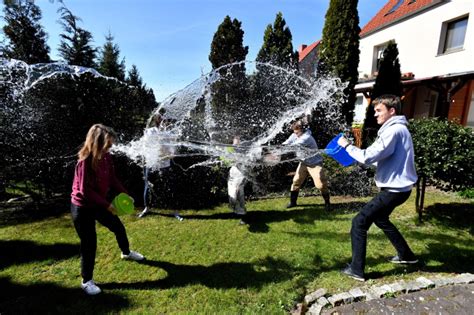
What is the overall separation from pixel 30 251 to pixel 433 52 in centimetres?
1878

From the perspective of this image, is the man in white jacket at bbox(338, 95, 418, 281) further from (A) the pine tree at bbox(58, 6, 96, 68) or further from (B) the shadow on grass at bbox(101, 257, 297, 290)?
(A) the pine tree at bbox(58, 6, 96, 68)

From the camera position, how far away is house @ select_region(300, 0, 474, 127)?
12.6 m

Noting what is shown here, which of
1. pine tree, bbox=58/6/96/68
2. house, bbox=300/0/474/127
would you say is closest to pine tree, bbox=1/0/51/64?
pine tree, bbox=58/6/96/68

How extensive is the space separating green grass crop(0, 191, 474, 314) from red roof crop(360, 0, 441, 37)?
46.8ft

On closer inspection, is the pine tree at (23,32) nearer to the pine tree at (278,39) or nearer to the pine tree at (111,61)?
the pine tree at (111,61)

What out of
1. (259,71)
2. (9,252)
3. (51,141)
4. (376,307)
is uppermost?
(259,71)

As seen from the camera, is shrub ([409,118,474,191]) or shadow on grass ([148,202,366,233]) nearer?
shrub ([409,118,474,191])

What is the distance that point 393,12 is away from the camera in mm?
18125

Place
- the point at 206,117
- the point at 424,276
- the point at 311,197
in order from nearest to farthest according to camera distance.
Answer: the point at 424,276 → the point at 311,197 → the point at 206,117

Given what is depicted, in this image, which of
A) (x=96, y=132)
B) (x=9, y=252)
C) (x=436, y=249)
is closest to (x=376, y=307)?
(x=436, y=249)

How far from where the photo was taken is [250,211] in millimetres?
6406

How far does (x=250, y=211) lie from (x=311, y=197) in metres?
2.04

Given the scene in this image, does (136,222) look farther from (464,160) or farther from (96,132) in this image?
(464,160)

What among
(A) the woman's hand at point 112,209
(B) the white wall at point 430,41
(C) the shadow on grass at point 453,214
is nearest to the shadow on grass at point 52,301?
(A) the woman's hand at point 112,209
